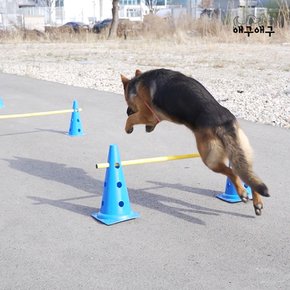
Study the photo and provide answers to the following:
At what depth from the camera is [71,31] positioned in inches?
1503

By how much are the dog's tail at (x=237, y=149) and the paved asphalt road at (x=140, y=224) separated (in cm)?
59

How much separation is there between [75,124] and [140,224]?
12.9 ft

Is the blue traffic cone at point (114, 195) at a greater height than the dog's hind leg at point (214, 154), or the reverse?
the dog's hind leg at point (214, 154)

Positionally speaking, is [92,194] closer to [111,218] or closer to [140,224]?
[111,218]

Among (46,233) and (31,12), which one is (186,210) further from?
(31,12)

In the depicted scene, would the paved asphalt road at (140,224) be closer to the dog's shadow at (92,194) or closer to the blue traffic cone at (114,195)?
the dog's shadow at (92,194)

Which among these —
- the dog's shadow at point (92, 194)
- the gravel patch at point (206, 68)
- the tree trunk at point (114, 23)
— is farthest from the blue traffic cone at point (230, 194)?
the tree trunk at point (114, 23)

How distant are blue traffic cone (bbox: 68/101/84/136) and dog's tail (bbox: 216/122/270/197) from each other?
4.26 m

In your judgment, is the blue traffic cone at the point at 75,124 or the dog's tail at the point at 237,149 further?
the blue traffic cone at the point at 75,124

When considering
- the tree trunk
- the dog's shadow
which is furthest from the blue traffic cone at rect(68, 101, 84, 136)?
the tree trunk

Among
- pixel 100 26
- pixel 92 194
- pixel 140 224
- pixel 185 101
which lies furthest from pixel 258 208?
pixel 100 26

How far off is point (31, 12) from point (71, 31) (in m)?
38.5

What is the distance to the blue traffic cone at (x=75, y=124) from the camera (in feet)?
27.0

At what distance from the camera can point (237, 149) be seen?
4328mm
